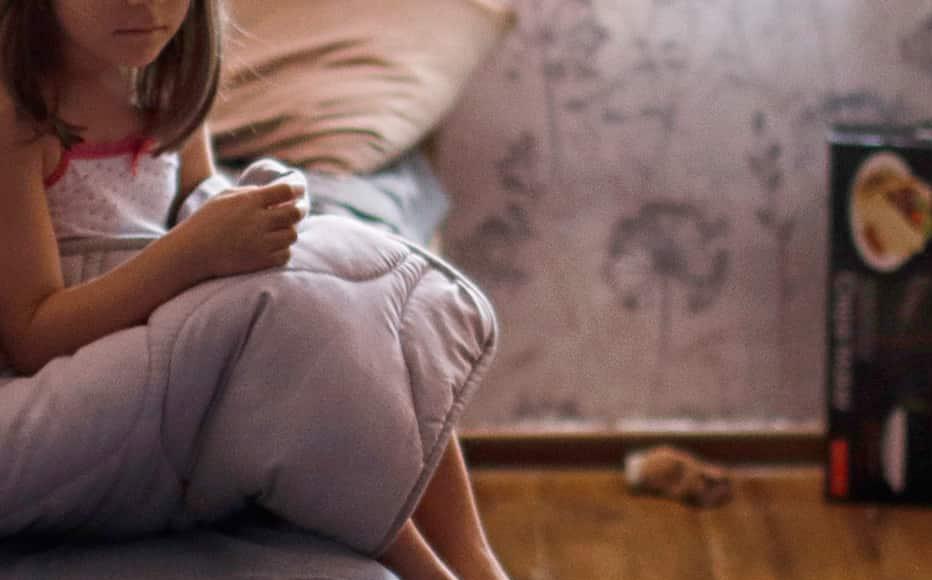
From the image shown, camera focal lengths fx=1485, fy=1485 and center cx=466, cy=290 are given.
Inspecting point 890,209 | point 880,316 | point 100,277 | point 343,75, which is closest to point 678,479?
point 880,316

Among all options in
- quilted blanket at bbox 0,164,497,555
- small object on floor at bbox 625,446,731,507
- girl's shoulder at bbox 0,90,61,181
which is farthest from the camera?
small object on floor at bbox 625,446,731,507

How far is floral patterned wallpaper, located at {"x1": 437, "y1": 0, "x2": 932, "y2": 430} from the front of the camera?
1969mm

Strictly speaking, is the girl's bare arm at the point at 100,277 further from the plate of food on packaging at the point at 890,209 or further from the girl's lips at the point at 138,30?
the plate of food on packaging at the point at 890,209

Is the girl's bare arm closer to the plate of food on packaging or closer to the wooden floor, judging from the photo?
the wooden floor

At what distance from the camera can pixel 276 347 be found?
3.02 ft

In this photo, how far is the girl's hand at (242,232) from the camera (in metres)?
0.96

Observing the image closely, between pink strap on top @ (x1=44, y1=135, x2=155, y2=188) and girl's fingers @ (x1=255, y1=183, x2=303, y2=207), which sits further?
pink strap on top @ (x1=44, y1=135, x2=155, y2=188)

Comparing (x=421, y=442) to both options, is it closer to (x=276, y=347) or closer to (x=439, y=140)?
(x=276, y=347)

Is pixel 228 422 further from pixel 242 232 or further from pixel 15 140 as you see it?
pixel 15 140

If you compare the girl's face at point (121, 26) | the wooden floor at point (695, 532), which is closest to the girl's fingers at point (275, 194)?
the girl's face at point (121, 26)

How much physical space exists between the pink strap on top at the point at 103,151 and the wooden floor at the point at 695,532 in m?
0.80

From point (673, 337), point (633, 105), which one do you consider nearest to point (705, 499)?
point (673, 337)

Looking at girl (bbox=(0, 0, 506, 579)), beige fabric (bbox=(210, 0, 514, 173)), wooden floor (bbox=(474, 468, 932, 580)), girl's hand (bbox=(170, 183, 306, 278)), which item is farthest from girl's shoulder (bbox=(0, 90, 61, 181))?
wooden floor (bbox=(474, 468, 932, 580))

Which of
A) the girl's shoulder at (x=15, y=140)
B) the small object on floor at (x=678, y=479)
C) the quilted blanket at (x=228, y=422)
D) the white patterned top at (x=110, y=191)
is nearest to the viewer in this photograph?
the quilted blanket at (x=228, y=422)
